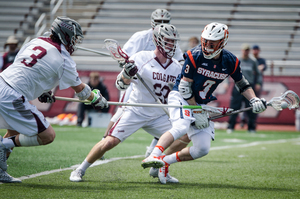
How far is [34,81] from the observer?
389 cm

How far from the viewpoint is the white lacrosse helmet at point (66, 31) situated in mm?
4000

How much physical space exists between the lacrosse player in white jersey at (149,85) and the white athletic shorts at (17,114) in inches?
29.8

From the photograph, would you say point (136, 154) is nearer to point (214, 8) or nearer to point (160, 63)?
point (160, 63)

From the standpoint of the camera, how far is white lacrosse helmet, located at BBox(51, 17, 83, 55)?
13.1ft

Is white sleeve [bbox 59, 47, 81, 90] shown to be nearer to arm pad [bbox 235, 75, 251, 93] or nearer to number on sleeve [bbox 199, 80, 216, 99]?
number on sleeve [bbox 199, 80, 216, 99]

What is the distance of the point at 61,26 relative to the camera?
4.00m

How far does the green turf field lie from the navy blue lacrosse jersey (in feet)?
3.37

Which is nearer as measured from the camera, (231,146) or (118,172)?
(118,172)

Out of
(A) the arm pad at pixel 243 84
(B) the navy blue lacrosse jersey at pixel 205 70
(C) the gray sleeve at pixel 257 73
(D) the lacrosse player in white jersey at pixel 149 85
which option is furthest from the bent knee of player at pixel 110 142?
(C) the gray sleeve at pixel 257 73

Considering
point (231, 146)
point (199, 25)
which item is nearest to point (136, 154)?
point (231, 146)

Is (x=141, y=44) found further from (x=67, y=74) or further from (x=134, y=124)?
(x=67, y=74)

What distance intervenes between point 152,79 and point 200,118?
30.0 inches

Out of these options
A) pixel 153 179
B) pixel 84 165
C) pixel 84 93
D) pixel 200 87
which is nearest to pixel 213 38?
pixel 200 87

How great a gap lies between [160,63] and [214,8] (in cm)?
1302
